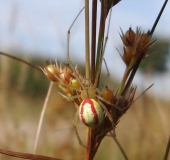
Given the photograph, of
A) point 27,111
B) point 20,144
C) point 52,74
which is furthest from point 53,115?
point 27,111

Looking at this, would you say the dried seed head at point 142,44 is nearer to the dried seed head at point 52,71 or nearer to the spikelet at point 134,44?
the spikelet at point 134,44

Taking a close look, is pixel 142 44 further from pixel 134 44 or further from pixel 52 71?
pixel 52 71

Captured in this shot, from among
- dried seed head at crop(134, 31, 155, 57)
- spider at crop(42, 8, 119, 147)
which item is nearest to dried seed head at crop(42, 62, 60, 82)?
spider at crop(42, 8, 119, 147)

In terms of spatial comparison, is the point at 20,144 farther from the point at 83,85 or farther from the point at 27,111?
the point at 27,111

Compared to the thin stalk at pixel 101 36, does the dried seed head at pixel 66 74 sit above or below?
below

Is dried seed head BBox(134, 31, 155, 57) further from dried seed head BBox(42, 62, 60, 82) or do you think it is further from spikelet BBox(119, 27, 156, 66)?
dried seed head BBox(42, 62, 60, 82)

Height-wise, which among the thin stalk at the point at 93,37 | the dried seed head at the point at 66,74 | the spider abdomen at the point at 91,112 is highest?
the thin stalk at the point at 93,37

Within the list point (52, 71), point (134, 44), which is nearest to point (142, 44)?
point (134, 44)

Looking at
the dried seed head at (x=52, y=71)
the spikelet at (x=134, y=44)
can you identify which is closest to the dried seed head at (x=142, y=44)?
the spikelet at (x=134, y=44)
